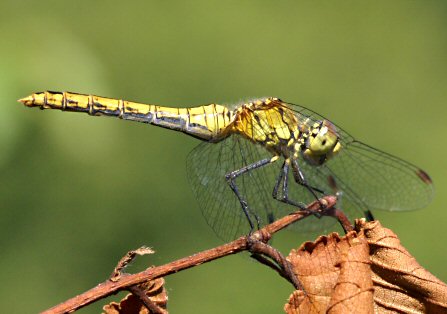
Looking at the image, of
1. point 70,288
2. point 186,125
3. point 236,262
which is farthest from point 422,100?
point 186,125

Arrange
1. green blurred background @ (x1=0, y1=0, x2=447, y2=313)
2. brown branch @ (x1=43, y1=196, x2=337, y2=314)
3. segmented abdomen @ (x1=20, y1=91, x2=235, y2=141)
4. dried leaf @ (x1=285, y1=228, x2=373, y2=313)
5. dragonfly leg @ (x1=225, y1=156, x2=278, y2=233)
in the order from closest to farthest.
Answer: brown branch @ (x1=43, y1=196, x2=337, y2=314) → dried leaf @ (x1=285, y1=228, x2=373, y2=313) → dragonfly leg @ (x1=225, y1=156, x2=278, y2=233) → segmented abdomen @ (x1=20, y1=91, x2=235, y2=141) → green blurred background @ (x1=0, y1=0, x2=447, y2=313)

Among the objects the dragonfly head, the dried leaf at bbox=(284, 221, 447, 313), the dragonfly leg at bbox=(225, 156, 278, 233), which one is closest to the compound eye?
the dragonfly head

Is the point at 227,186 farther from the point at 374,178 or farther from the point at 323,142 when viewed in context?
the point at 374,178

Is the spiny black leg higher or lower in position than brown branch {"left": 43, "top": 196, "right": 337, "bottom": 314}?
higher

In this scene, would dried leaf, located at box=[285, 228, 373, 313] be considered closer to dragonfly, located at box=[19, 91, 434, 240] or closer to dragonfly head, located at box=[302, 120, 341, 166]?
dragonfly, located at box=[19, 91, 434, 240]

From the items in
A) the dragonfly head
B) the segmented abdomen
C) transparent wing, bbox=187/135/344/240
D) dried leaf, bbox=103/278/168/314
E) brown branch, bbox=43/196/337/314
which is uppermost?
the segmented abdomen

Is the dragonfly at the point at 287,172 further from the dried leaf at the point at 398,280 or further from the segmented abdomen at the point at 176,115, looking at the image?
the dried leaf at the point at 398,280

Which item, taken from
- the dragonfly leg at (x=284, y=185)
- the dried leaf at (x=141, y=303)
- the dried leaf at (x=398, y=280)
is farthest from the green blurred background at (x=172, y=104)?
the dried leaf at (x=398, y=280)
